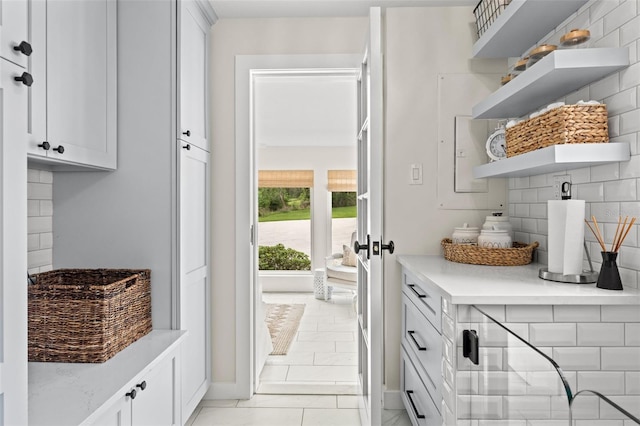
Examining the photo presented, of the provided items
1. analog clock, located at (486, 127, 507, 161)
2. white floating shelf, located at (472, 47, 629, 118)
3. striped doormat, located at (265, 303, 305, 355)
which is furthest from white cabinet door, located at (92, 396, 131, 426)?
striped doormat, located at (265, 303, 305, 355)

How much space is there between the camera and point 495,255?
7.11 ft

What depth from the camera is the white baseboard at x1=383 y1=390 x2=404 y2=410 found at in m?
2.64

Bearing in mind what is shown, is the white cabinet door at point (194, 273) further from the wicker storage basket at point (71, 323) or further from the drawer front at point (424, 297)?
the drawer front at point (424, 297)

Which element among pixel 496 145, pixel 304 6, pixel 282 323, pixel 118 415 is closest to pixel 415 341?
pixel 496 145

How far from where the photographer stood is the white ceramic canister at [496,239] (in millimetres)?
2246

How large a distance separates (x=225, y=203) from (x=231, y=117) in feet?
1.82

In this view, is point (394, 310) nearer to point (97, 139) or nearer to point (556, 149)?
point (556, 149)

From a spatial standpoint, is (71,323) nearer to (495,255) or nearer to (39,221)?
(39,221)

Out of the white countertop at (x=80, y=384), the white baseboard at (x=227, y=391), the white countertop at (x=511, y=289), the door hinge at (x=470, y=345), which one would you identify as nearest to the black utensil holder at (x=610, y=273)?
the white countertop at (x=511, y=289)

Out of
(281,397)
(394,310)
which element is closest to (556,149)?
(394,310)

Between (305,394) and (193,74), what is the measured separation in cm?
212

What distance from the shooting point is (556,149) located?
163 cm

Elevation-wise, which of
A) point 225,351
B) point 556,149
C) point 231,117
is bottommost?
point 225,351

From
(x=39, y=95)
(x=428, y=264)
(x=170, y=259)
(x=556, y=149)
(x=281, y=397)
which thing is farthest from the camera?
(x=281, y=397)
